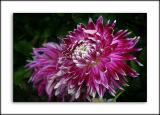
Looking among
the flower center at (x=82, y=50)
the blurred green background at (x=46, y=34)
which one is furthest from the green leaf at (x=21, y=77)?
the flower center at (x=82, y=50)

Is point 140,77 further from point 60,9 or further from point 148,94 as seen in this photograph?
point 60,9

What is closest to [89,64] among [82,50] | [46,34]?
[82,50]

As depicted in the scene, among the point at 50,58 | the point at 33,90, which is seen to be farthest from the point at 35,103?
the point at 50,58

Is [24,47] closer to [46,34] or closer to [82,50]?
[46,34]

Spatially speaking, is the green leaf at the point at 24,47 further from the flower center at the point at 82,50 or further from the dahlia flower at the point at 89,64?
the flower center at the point at 82,50

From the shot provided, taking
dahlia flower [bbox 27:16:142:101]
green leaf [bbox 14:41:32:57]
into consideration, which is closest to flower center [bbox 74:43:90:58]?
dahlia flower [bbox 27:16:142:101]

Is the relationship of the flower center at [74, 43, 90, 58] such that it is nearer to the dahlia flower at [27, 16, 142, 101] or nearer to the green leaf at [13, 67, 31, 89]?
the dahlia flower at [27, 16, 142, 101]
